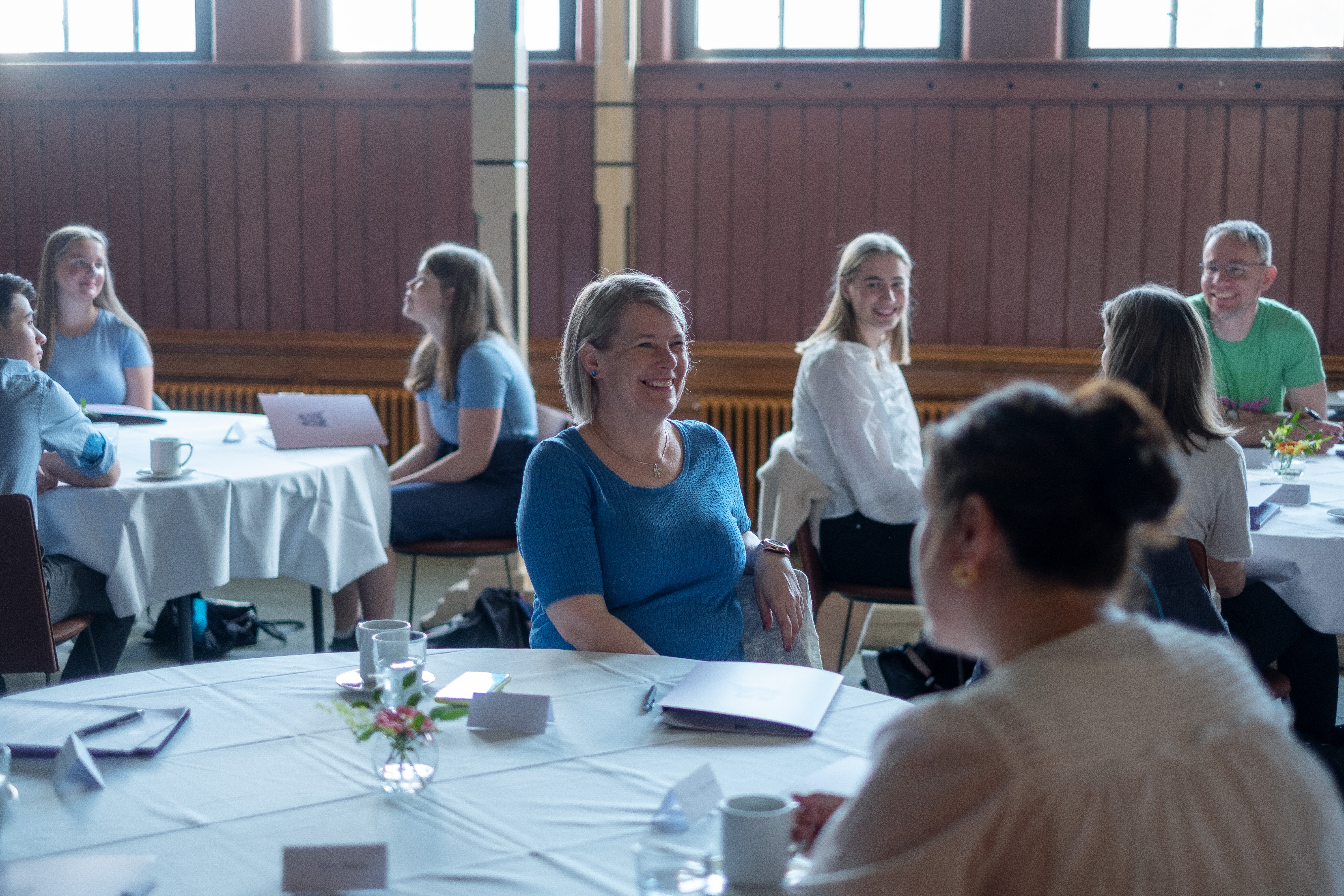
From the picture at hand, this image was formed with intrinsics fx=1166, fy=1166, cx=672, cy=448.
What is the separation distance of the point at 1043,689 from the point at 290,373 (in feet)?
18.3

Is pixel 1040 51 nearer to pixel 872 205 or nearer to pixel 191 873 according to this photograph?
pixel 872 205

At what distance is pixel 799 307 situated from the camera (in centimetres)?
562

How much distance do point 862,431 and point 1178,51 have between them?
3.20 meters

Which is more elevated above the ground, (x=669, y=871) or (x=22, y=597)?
(x=669, y=871)

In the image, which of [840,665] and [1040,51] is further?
[1040,51]

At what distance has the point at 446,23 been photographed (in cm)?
573

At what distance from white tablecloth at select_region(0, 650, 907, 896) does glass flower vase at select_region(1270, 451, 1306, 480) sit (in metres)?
1.93

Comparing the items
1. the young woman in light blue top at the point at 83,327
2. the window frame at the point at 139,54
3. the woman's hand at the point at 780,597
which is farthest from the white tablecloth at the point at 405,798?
the window frame at the point at 139,54

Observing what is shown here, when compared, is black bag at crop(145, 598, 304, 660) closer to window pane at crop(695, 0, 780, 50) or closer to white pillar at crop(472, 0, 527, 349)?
white pillar at crop(472, 0, 527, 349)

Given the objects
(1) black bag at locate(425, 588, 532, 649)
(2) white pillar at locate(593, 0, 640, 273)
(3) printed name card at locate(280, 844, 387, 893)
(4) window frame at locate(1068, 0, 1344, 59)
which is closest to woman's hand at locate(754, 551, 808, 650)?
(3) printed name card at locate(280, 844, 387, 893)

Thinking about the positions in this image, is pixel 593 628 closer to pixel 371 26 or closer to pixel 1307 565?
pixel 1307 565

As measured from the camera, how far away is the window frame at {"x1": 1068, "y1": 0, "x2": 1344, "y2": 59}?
520 centimetres

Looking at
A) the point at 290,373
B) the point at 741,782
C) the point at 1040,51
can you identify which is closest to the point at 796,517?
the point at 741,782

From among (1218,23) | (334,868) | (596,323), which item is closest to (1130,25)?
(1218,23)
